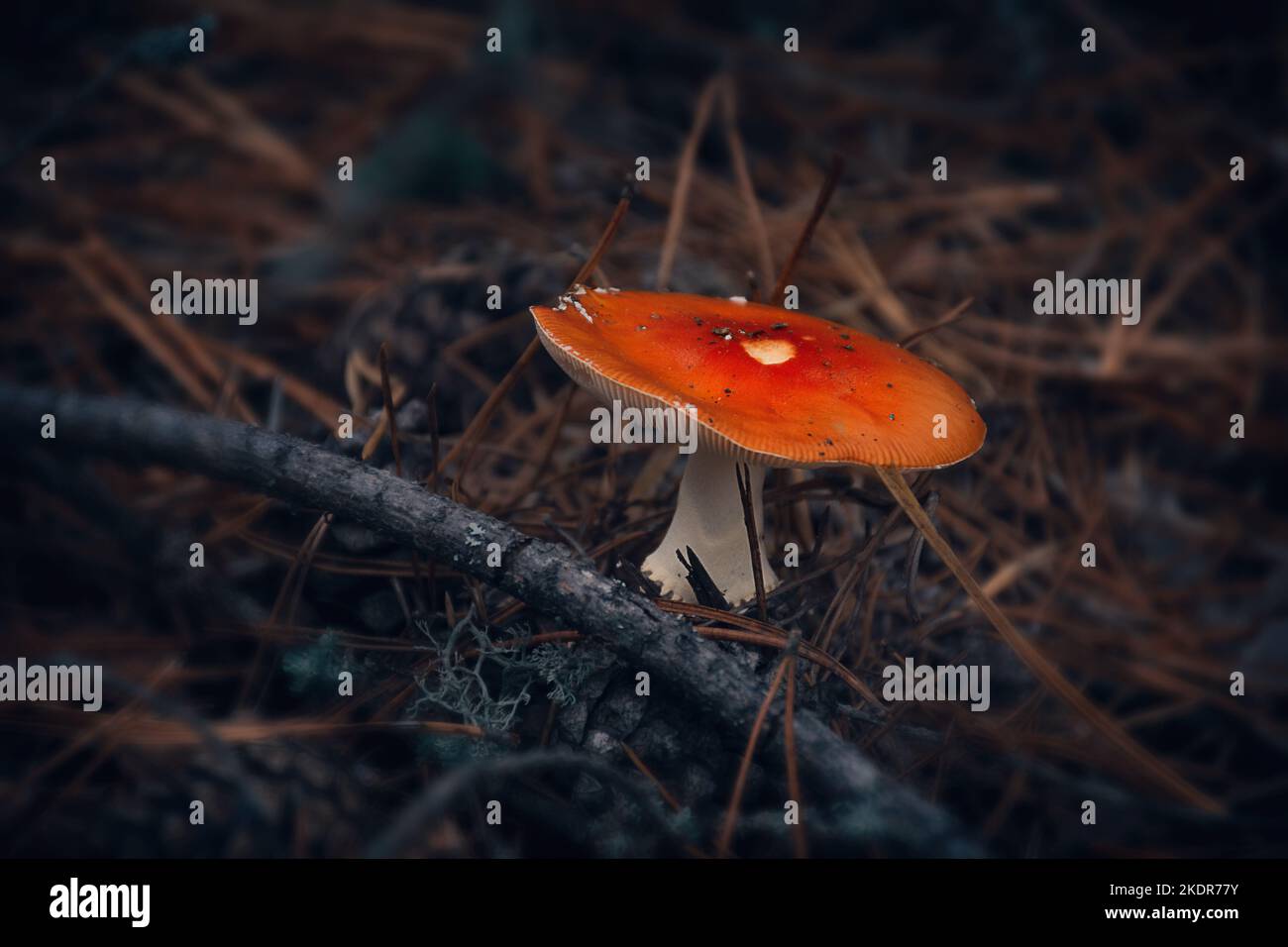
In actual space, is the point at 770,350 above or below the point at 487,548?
above

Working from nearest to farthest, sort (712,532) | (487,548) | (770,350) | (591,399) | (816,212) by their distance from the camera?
1. (487,548)
2. (770,350)
3. (712,532)
4. (816,212)
5. (591,399)

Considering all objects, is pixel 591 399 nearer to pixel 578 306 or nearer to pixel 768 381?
pixel 578 306

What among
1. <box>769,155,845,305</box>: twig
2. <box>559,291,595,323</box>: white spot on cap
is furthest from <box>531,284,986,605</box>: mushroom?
<box>769,155,845,305</box>: twig

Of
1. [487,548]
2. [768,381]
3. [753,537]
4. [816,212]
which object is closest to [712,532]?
[753,537]

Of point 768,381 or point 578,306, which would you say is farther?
point 578,306

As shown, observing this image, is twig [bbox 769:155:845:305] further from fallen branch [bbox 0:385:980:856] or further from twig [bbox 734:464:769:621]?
fallen branch [bbox 0:385:980:856]

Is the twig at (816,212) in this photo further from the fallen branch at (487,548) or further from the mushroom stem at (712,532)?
the fallen branch at (487,548)
